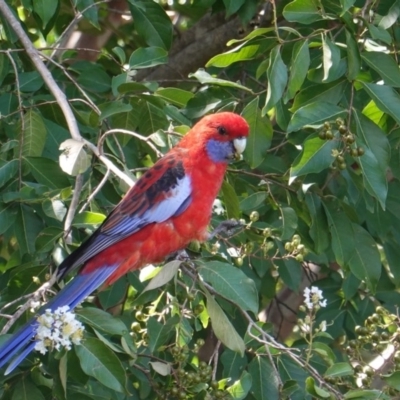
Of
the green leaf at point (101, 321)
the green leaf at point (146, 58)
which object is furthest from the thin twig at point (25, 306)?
the green leaf at point (146, 58)

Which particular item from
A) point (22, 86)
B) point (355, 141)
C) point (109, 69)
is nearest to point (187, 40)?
point (109, 69)

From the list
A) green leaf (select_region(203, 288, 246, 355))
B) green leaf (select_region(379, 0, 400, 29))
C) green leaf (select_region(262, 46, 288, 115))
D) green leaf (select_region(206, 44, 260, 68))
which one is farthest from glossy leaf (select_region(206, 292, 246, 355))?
green leaf (select_region(379, 0, 400, 29))

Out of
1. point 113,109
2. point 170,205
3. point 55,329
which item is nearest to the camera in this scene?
point 55,329

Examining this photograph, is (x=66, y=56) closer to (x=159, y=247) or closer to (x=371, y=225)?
(x=159, y=247)

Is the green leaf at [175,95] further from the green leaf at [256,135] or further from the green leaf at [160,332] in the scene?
the green leaf at [160,332]

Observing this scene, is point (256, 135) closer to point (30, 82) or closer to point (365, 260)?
point (365, 260)

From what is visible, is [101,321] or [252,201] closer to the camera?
[101,321]

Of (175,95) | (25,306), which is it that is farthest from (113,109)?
(25,306)

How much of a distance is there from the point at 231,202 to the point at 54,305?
778 millimetres

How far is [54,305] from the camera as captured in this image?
2.80 m

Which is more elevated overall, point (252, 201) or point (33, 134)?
point (33, 134)

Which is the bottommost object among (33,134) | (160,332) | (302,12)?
(160,332)

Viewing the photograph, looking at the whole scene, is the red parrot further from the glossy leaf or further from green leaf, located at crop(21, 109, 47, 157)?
the glossy leaf

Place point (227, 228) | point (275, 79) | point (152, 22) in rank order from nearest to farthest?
point (275, 79) → point (227, 228) → point (152, 22)
